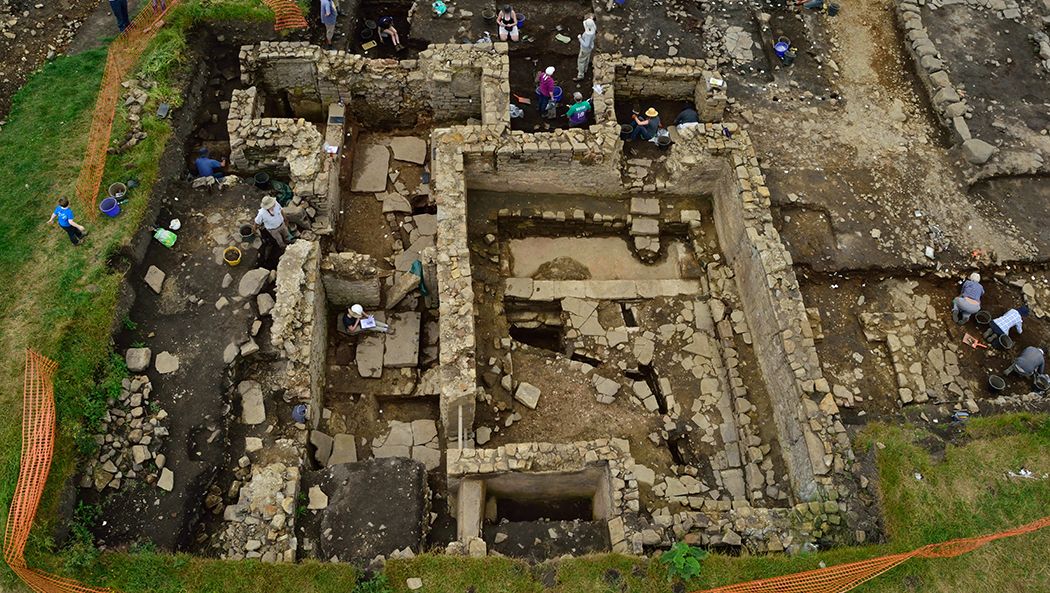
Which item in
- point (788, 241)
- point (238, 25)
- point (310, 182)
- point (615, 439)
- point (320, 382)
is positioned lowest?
point (615, 439)

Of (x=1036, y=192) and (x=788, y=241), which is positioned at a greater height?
(x=1036, y=192)

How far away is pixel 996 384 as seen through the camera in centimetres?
1066

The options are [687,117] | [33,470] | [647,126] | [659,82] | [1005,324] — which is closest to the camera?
[33,470]

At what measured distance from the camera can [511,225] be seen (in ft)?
39.8

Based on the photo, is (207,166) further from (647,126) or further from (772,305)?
(772,305)

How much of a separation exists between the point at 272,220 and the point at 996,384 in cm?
1122

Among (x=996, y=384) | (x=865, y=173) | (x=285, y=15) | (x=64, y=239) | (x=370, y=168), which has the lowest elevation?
(x=996, y=384)

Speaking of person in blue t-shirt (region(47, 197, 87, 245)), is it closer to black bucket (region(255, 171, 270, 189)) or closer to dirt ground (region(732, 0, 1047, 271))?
black bucket (region(255, 171, 270, 189))

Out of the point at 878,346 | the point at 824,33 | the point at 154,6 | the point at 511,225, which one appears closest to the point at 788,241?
the point at 878,346

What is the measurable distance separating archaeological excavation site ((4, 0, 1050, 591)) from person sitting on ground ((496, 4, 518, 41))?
10 cm

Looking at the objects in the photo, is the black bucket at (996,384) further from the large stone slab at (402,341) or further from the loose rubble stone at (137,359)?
the loose rubble stone at (137,359)

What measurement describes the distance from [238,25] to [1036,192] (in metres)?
15.1

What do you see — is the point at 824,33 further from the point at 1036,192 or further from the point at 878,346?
the point at 878,346

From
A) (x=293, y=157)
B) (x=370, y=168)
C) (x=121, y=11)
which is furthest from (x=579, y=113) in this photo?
(x=121, y=11)
